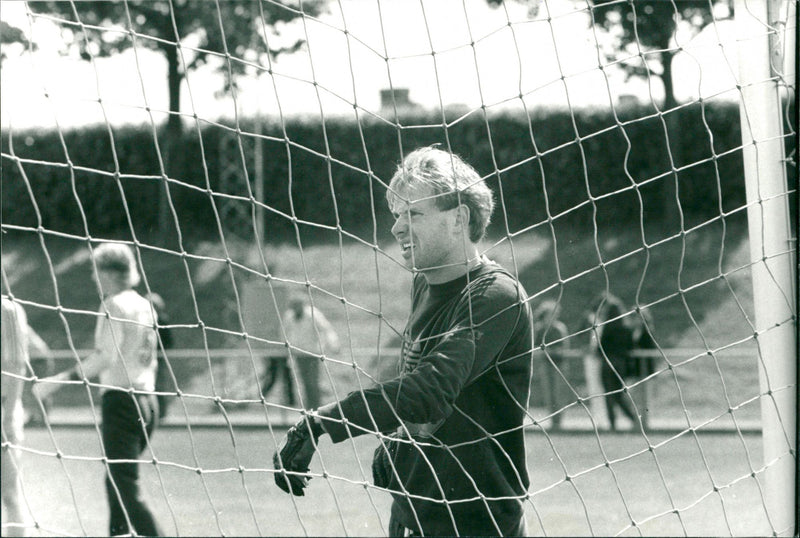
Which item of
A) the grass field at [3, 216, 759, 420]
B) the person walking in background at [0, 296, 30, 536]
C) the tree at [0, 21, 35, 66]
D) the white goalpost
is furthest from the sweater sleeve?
the grass field at [3, 216, 759, 420]

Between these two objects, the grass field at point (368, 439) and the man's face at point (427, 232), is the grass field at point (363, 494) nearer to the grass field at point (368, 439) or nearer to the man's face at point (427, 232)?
the grass field at point (368, 439)

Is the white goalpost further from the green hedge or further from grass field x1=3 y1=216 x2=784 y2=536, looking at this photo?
the green hedge

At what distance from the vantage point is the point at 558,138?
61.5 ft

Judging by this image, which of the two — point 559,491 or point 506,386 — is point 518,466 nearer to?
point 506,386

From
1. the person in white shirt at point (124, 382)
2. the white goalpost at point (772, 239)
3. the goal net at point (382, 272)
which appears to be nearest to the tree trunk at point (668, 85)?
the goal net at point (382, 272)

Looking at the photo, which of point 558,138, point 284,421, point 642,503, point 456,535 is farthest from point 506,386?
point 558,138

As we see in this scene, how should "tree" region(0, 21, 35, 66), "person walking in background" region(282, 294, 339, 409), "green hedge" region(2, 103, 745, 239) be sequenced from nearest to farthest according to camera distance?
"tree" region(0, 21, 35, 66), "person walking in background" region(282, 294, 339, 409), "green hedge" region(2, 103, 745, 239)

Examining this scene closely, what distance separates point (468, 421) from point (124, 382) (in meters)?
2.66

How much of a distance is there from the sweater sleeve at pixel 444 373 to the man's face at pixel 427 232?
6.1 inches

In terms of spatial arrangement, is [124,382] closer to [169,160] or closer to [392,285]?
[392,285]

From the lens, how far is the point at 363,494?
6.38 meters

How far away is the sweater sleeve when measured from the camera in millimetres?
2391

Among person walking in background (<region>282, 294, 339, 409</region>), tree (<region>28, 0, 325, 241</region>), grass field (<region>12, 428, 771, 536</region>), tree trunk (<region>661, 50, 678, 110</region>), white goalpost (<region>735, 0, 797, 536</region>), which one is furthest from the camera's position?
tree (<region>28, 0, 325, 241</region>)

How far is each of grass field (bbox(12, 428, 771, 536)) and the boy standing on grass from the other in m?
1.54
